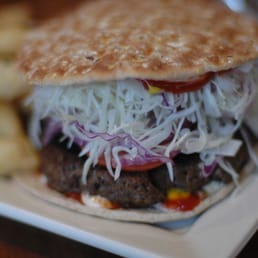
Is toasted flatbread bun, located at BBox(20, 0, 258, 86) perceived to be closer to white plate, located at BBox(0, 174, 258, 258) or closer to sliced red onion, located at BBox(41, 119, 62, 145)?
sliced red onion, located at BBox(41, 119, 62, 145)

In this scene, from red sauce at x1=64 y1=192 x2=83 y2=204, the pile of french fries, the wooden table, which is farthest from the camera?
the pile of french fries

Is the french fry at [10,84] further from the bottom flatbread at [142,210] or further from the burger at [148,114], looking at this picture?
the bottom flatbread at [142,210]

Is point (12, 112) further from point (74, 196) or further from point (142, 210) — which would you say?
point (142, 210)

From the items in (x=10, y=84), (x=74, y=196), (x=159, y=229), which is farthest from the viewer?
(x=10, y=84)

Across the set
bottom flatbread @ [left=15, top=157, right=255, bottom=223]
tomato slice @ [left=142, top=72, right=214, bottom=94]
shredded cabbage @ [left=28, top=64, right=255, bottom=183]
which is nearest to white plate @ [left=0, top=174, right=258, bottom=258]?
bottom flatbread @ [left=15, top=157, right=255, bottom=223]

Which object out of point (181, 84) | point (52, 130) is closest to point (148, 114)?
point (181, 84)

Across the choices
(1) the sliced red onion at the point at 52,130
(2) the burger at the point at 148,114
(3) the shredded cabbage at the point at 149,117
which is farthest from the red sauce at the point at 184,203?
(1) the sliced red onion at the point at 52,130
